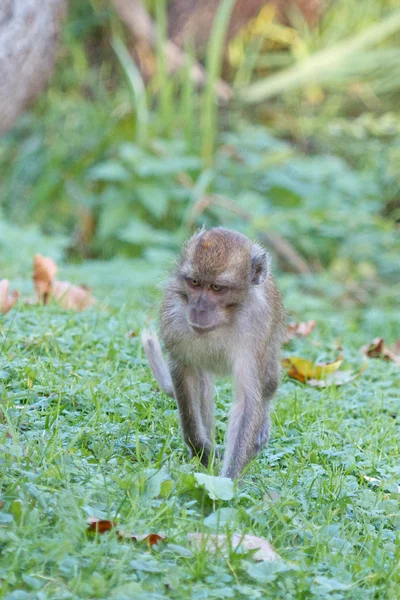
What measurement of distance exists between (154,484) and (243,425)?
2.35ft

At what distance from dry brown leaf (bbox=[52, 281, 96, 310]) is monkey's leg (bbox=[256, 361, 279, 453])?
6.85ft

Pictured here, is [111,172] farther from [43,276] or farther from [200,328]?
[200,328]

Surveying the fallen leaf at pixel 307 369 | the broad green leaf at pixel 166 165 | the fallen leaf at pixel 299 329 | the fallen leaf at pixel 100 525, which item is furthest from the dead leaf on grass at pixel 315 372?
the broad green leaf at pixel 166 165

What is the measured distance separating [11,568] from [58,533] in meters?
0.26

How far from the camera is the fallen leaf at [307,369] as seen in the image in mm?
5672

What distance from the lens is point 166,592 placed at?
120 inches

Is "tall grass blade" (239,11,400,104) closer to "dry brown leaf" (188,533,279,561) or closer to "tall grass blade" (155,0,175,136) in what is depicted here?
"tall grass blade" (155,0,175,136)

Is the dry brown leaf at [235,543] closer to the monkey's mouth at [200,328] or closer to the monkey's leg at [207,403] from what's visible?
the monkey's mouth at [200,328]

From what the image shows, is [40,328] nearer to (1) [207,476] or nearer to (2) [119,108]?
(1) [207,476]

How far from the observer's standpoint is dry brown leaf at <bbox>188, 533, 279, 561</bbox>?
3.28 m

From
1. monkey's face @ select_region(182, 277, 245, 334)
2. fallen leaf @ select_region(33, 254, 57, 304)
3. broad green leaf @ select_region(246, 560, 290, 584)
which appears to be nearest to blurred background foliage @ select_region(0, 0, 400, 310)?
fallen leaf @ select_region(33, 254, 57, 304)

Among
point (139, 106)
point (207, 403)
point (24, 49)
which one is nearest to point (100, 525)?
point (207, 403)

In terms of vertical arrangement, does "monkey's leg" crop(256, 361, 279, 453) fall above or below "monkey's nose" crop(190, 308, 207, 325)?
below

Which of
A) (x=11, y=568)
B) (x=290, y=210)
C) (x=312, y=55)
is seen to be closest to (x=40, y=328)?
(x=11, y=568)
